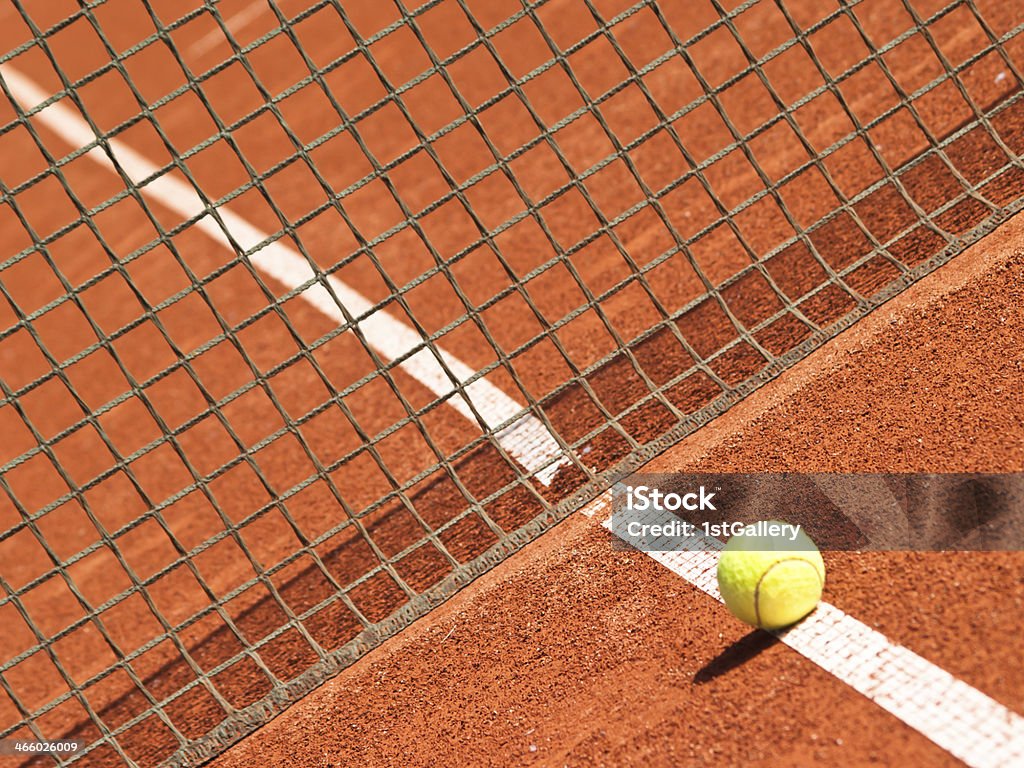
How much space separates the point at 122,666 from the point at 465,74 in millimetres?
5354

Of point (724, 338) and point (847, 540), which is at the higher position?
point (724, 338)

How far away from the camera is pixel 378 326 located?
6.07 metres

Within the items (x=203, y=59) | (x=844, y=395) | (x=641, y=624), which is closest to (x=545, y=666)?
(x=641, y=624)

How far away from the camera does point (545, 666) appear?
398 centimetres

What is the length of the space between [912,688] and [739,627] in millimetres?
631

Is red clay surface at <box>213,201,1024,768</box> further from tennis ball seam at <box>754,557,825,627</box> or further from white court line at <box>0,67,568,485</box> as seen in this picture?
white court line at <box>0,67,568,485</box>

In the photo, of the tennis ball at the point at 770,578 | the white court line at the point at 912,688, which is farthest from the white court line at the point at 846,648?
the tennis ball at the point at 770,578

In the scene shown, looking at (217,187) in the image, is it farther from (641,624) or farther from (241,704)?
(641,624)

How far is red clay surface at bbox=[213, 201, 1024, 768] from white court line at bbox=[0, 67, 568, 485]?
67 cm

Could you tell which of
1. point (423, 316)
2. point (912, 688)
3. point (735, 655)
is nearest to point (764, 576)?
point (735, 655)

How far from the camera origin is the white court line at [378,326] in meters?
5.02

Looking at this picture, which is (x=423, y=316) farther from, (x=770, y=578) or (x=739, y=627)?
(x=770, y=578)

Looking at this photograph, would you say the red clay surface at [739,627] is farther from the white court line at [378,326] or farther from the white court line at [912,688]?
the white court line at [378,326]

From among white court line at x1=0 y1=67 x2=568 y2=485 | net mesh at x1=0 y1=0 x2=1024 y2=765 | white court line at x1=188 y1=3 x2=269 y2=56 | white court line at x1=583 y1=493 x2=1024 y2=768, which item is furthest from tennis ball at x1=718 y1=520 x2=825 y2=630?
white court line at x1=188 y1=3 x2=269 y2=56
